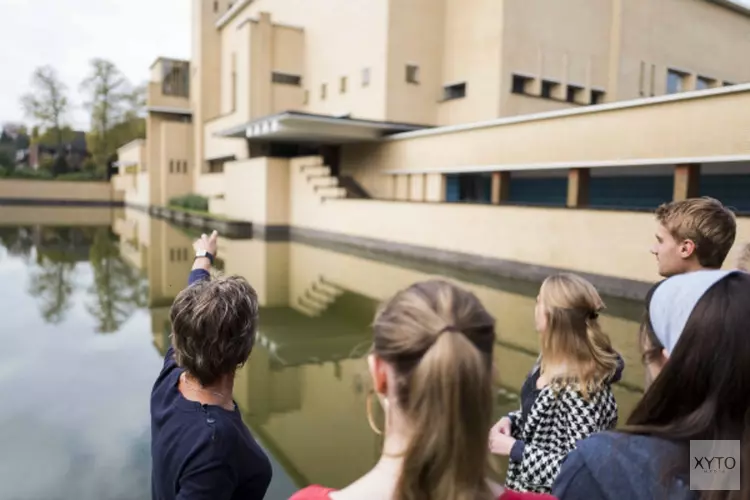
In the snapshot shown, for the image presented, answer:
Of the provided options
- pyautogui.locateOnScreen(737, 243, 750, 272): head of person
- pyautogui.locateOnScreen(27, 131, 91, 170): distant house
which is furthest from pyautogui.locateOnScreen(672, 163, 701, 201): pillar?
pyautogui.locateOnScreen(27, 131, 91, 170): distant house

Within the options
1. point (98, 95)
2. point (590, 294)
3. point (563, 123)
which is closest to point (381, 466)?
point (590, 294)

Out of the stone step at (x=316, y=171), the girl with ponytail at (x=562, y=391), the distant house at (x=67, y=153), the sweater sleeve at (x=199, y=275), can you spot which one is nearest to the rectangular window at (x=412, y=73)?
the stone step at (x=316, y=171)

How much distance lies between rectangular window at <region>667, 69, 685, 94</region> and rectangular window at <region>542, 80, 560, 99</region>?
656cm

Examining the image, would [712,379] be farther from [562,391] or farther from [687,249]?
[687,249]

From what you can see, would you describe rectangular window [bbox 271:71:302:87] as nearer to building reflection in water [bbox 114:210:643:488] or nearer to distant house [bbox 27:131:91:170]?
→ building reflection in water [bbox 114:210:643:488]

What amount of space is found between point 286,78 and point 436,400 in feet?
89.7

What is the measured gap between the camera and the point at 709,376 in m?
1.14

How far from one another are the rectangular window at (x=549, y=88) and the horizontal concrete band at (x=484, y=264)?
8.31 m

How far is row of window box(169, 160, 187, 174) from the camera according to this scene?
3484cm

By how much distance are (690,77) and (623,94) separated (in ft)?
14.5

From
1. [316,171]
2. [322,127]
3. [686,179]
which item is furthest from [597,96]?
[686,179]

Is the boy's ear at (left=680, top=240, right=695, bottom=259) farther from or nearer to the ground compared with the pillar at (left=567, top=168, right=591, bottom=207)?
nearer to the ground

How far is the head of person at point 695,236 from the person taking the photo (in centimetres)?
202

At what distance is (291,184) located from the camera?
21.4m
